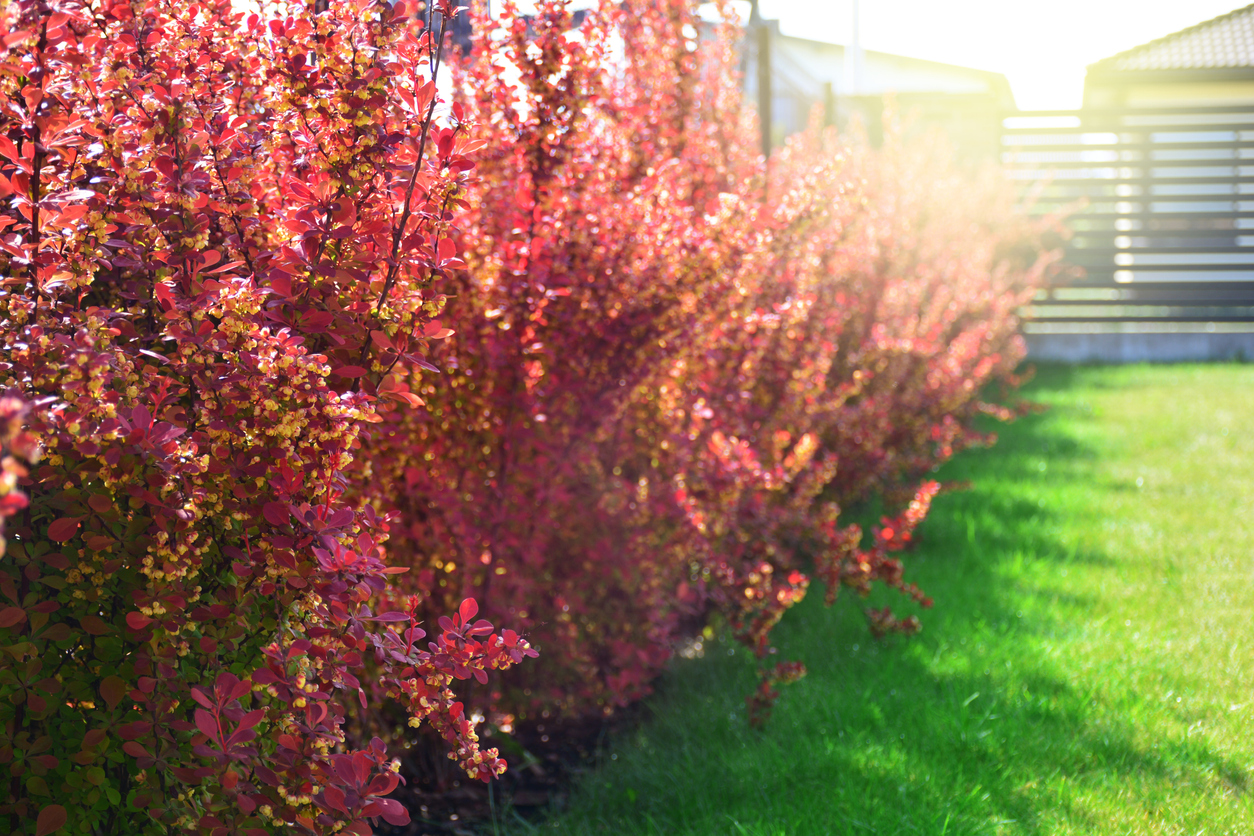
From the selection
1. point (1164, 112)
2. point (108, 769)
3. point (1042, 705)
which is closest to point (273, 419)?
point (108, 769)

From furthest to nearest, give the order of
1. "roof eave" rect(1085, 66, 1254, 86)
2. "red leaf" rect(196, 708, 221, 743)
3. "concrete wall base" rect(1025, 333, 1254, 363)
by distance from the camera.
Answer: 1. "roof eave" rect(1085, 66, 1254, 86)
2. "concrete wall base" rect(1025, 333, 1254, 363)
3. "red leaf" rect(196, 708, 221, 743)

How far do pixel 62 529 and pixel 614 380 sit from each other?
1.58m

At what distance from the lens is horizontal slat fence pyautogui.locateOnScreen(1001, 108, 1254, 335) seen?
12609mm

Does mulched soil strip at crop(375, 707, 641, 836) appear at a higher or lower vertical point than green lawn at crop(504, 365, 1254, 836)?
lower

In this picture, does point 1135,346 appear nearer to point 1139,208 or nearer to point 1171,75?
point 1139,208

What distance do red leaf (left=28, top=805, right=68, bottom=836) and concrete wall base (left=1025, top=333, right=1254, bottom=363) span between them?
1223cm

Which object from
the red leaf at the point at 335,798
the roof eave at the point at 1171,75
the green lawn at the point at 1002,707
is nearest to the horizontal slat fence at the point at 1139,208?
the roof eave at the point at 1171,75

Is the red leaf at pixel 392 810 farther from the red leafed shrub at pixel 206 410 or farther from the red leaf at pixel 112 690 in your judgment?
the red leaf at pixel 112 690

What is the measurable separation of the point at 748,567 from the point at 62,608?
7.07 ft

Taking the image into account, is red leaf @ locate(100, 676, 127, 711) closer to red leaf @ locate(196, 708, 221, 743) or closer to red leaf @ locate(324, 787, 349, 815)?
red leaf @ locate(196, 708, 221, 743)

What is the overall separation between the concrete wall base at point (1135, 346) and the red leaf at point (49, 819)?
40.1 ft

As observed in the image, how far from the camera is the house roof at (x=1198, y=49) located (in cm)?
1920

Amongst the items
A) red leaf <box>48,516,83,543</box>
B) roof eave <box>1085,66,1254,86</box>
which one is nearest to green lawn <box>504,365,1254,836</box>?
red leaf <box>48,516,83,543</box>

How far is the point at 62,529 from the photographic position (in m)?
1.46
